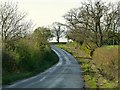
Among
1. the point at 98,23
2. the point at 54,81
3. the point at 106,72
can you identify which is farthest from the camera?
the point at 98,23

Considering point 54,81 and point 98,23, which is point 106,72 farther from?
point 98,23

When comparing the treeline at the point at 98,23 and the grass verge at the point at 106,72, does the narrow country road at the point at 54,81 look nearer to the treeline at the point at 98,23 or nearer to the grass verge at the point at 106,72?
the grass verge at the point at 106,72

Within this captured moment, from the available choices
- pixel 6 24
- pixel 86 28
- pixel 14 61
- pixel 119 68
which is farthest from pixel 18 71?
pixel 86 28

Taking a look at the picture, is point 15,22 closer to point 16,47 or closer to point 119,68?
point 16,47

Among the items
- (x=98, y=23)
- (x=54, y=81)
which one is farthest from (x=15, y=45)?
(x=98, y=23)

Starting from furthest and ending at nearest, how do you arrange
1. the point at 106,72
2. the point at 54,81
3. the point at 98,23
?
the point at 98,23 → the point at 106,72 → the point at 54,81

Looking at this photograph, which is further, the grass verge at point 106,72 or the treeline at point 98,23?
the treeline at point 98,23

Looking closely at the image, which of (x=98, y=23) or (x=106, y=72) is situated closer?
(x=106, y=72)

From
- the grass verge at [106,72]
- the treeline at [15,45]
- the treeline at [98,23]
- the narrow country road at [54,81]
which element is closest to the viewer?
the grass verge at [106,72]

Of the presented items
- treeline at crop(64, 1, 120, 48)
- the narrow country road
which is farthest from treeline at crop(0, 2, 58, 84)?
treeline at crop(64, 1, 120, 48)

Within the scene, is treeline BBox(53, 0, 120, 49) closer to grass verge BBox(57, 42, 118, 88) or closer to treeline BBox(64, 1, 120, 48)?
treeline BBox(64, 1, 120, 48)

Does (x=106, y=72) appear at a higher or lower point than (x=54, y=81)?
higher

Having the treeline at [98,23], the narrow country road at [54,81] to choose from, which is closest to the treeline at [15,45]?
the narrow country road at [54,81]

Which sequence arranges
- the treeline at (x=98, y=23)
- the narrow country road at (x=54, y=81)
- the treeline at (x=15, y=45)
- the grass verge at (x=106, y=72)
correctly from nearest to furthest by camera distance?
the grass verge at (x=106, y=72) → the narrow country road at (x=54, y=81) → the treeline at (x=15, y=45) → the treeline at (x=98, y=23)
